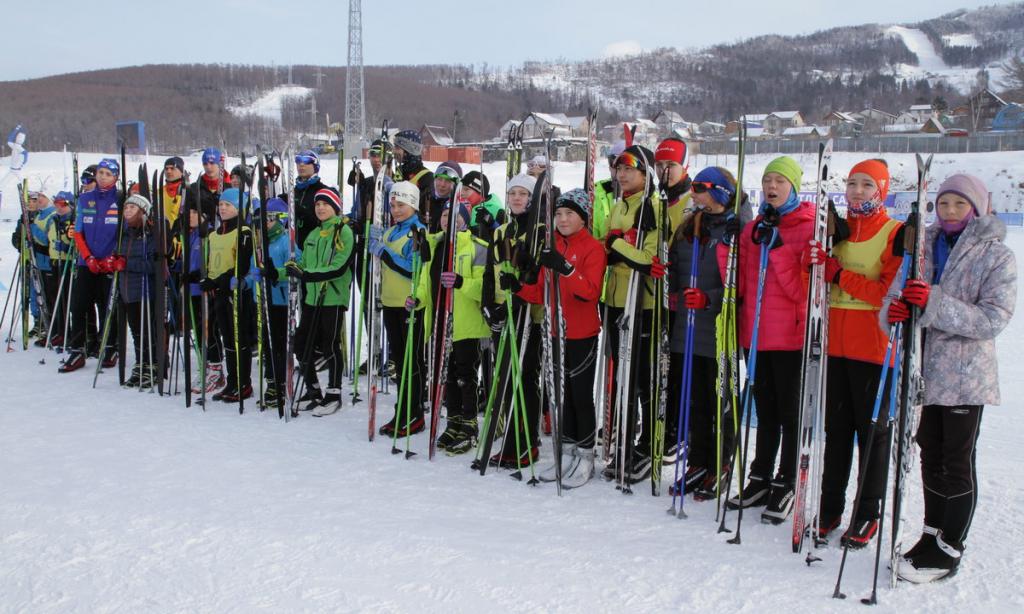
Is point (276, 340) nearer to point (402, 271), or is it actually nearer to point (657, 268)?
point (402, 271)

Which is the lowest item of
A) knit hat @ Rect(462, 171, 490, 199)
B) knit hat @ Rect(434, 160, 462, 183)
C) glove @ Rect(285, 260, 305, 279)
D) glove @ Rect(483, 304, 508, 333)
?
glove @ Rect(483, 304, 508, 333)

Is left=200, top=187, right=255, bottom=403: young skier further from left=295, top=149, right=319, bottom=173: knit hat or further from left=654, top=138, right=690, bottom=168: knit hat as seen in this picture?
left=654, top=138, right=690, bottom=168: knit hat

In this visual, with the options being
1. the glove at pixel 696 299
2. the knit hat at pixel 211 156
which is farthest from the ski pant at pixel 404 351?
the knit hat at pixel 211 156

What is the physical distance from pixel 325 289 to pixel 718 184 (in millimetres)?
2913

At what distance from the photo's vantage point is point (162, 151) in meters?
55.9

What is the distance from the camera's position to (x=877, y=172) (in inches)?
122

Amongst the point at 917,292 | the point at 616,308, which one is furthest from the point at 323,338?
the point at 917,292

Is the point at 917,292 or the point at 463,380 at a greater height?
the point at 917,292

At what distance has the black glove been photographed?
12.3 ft

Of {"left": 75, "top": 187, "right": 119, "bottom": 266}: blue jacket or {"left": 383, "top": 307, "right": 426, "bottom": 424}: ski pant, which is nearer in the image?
{"left": 383, "top": 307, "right": 426, "bottom": 424}: ski pant

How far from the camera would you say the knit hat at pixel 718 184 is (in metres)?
Answer: 3.55

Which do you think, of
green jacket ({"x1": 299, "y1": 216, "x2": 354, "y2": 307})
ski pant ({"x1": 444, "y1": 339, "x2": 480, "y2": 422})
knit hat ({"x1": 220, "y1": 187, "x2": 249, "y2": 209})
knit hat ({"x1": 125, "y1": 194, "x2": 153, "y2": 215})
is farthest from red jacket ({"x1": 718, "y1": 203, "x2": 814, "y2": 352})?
knit hat ({"x1": 125, "y1": 194, "x2": 153, "y2": 215})

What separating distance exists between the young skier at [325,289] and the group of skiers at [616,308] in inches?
0.6

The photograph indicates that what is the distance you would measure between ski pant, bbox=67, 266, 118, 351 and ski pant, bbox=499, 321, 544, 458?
174 inches
